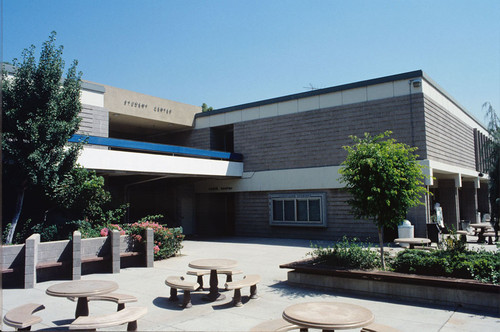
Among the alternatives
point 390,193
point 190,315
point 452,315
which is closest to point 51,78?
point 190,315

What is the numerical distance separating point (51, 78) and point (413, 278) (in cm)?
1108

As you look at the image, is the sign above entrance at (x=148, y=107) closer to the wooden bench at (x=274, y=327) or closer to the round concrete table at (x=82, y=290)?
the round concrete table at (x=82, y=290)

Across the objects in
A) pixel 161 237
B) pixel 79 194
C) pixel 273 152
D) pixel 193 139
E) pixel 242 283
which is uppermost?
pixel 193 139

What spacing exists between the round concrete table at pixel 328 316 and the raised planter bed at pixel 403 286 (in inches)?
113

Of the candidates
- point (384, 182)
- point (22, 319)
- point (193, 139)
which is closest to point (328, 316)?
point (22, 319)

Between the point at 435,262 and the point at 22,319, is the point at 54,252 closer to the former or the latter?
the point at 22,319

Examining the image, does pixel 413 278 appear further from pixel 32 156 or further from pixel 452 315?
pixel 32 156

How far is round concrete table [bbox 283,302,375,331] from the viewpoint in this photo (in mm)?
4293

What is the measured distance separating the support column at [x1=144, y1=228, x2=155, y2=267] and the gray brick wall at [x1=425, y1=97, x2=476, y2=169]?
1142 centimetres

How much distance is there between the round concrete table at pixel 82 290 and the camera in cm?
561

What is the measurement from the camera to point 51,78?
447 inches

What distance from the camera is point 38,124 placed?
1076 centimetres

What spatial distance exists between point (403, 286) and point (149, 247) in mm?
7265

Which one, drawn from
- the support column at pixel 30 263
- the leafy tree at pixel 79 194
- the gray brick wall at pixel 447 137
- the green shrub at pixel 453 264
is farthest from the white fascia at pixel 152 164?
the green shrub at pixel 453 264
